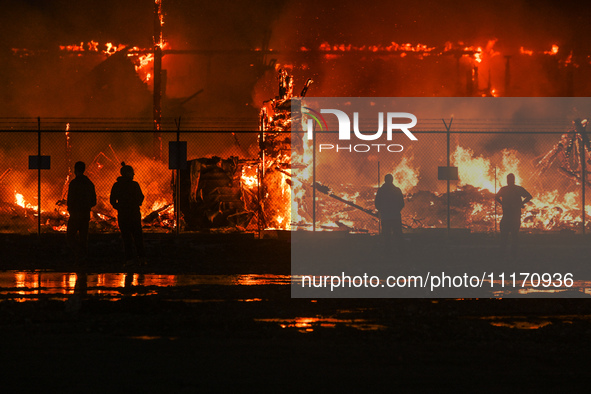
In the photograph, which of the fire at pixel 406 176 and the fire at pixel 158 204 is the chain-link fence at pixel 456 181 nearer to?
the fire at pixel 406 176

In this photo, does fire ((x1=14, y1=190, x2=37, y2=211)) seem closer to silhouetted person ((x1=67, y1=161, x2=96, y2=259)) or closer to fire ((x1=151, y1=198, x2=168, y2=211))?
fire ((x1=151, y1=198, x2=168, y2=211))

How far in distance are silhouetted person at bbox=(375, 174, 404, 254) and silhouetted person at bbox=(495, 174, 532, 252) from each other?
213 centimetres

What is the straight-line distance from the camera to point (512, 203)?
12.9m

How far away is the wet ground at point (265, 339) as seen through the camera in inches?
178

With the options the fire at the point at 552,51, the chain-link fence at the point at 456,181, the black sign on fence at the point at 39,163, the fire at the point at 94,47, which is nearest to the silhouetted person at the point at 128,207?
the black sign on fence at the point at 39,163

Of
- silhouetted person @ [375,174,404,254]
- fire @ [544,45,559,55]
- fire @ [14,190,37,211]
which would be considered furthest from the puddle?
fire @ [544,45,559,55]

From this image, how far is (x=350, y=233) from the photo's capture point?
18.5m

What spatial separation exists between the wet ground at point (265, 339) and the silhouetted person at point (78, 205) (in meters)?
1.78

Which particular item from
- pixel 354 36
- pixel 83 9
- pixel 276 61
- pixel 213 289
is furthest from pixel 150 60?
pixel 213 289

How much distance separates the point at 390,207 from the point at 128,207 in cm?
555

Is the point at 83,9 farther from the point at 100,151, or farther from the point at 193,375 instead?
the point at 193,375

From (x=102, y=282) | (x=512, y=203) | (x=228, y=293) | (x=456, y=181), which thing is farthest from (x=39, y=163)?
(x=456, y=181)

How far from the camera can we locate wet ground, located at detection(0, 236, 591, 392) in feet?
14.8

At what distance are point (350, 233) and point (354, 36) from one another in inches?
402
